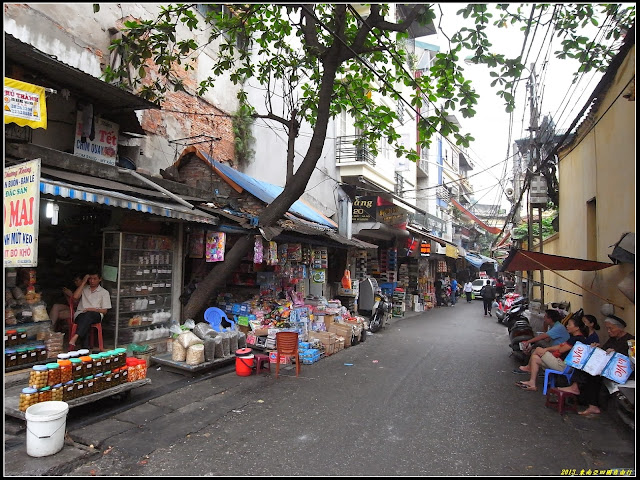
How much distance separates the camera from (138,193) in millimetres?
7152

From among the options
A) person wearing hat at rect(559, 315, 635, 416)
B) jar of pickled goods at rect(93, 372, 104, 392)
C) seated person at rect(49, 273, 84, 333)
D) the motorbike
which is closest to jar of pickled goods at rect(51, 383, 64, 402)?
jar of pickled goods at rect(93, 372, 104, 392)

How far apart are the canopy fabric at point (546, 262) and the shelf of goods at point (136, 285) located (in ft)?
23.3

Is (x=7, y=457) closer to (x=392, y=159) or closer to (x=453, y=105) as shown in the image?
(x=453, y=105)

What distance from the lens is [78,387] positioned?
507cm

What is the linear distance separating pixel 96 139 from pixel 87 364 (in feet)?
16.1

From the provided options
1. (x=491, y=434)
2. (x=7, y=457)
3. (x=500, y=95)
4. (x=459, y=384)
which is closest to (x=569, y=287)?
(x=459, y=384)

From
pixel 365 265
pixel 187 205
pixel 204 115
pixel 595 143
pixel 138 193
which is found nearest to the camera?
pixel 138 193

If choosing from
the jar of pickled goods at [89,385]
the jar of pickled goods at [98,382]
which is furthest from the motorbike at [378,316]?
the jar of pickled goods at [89,385]

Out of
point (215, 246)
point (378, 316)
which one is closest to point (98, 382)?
point (215, 246)

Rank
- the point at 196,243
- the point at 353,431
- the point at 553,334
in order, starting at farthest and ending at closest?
1. the point at 196,243
2. the point at 553,334
3. the point at 353,431

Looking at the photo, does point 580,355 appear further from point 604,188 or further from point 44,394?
point 44,394

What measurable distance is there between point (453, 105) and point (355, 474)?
22.4 feet

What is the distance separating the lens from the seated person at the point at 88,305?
6996 millimetres

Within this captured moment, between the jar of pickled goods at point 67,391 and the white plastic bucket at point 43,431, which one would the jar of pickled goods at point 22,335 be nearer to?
the jar of pickled goods at point 67,391
